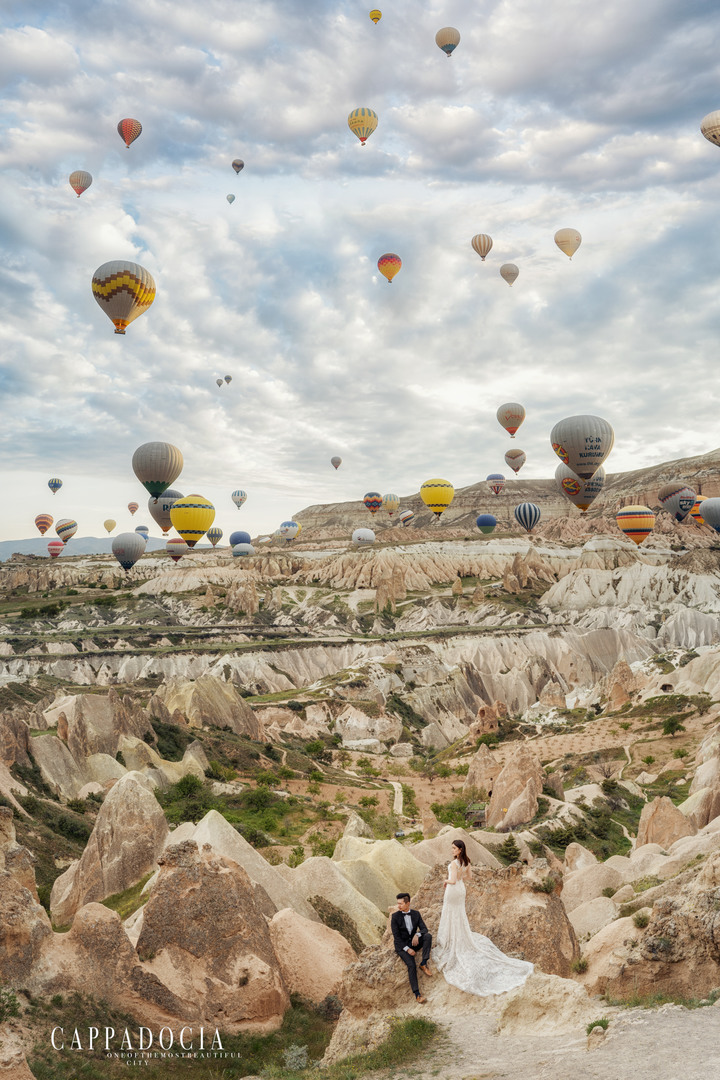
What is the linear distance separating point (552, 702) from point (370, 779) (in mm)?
30245

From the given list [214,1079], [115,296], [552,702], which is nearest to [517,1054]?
[214,1079]

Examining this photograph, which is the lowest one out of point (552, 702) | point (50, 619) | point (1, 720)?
point (552, 702)

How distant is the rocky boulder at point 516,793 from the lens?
33831 mm

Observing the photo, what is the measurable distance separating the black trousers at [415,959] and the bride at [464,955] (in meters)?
0.17

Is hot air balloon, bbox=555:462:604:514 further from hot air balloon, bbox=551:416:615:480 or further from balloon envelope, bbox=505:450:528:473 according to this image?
balloon envelope, bbox=505:450:528:473

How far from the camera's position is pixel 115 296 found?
192 ft

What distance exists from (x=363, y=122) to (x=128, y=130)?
2491 cm

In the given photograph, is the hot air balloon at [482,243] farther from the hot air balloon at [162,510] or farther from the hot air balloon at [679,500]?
the hot air balloon at [679,500]

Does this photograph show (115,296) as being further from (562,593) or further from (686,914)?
(562,593)

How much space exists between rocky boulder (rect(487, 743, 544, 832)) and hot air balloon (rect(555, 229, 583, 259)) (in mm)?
67680

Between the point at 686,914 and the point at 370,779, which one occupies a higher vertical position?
the point at 686,914

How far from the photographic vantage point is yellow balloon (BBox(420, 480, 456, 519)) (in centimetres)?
12019

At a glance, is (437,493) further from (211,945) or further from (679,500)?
(211,945)

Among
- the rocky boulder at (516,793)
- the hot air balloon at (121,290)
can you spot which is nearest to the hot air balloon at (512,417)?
the hot air balloon at (121,290)
